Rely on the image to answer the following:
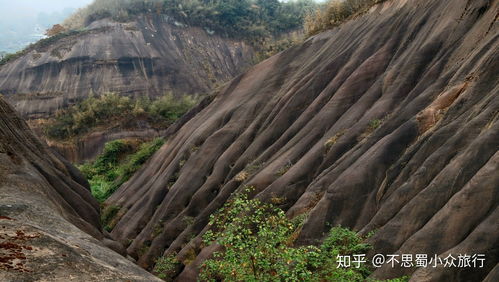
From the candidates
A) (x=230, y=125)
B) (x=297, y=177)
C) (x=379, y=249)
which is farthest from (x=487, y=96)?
(x=230, y=125)

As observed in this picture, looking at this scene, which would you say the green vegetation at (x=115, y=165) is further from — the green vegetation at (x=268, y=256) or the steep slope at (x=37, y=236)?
the green vegetation at (x=268, y=256)

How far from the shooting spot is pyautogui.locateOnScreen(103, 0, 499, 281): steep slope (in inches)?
356

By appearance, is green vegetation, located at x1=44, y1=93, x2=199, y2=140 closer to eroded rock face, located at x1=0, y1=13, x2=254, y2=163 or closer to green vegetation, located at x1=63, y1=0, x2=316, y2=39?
eroded rock face, located at x1=0, y1=13, x2=254, y2=163

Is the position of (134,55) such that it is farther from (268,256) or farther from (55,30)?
(268,256)

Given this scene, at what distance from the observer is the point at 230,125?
79.4 ft

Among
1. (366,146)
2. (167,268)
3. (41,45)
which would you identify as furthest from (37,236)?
(41,45)

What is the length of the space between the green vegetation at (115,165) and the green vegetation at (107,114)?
556 centimetres

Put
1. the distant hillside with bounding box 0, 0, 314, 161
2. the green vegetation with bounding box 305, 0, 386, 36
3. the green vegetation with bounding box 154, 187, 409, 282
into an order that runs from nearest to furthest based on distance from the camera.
Answer: the green vegetation with bounding box 154, 187, 409, 282 < the green vegetation with bounding box 305, 0, 386, 36 < the distant hillside with bounding box 0, 0, 314, 161

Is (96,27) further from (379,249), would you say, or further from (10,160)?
(379,249)

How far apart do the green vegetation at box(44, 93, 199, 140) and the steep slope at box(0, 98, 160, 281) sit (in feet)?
116

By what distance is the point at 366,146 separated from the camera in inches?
543

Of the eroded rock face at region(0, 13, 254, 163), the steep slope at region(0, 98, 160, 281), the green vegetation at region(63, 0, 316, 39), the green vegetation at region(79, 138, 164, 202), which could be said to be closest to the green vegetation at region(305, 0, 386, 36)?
the green vegetation at region(79, 138, 164, 202)

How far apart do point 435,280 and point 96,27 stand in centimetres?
6149

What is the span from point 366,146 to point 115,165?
31733 millimetres
